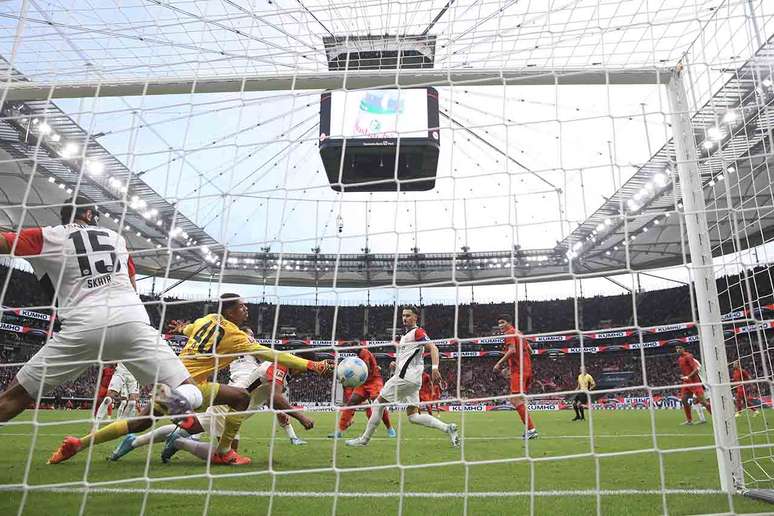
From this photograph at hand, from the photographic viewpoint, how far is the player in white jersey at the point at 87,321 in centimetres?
367

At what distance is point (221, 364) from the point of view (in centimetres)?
491

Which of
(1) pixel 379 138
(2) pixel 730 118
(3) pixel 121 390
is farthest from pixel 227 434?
(3) pixel 121 390

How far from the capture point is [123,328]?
371cm

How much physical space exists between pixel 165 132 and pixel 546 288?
3569cm

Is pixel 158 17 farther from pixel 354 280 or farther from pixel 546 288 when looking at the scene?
pixel 546 288

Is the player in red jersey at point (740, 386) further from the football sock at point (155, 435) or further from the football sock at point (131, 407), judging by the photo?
the football sock at point (131, 407)

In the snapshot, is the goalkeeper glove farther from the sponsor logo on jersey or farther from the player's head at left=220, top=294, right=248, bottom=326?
the sponsor logo on jersey

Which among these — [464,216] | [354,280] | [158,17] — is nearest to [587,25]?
[464,216]

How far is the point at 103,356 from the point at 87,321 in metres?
0.27

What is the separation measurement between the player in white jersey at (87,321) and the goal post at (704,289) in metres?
3.55

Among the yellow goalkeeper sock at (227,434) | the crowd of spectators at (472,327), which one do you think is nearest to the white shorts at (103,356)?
the yellow goalkeeper sock at (227,434)

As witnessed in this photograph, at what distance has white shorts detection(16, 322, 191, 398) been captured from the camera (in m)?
3.66

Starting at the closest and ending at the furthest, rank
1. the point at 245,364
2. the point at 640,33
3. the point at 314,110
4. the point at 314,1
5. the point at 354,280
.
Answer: the point at 640,33
the point at 314,1
the point at 314,110
the point at 245,364
the point at 354,280

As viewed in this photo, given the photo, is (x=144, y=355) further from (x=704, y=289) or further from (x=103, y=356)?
(x=704, y=289)
